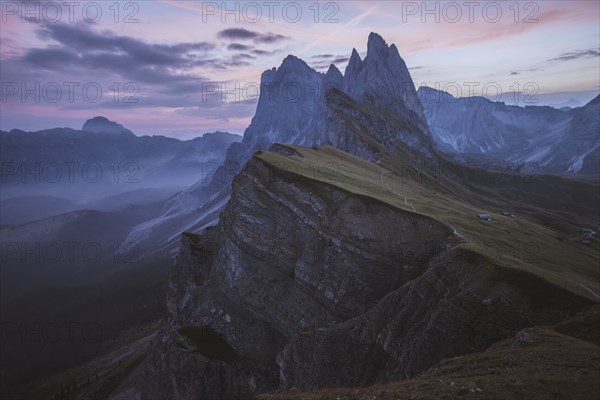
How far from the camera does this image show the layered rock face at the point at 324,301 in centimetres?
4150

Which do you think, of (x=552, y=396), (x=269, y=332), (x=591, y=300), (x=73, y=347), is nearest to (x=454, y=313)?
(x=591, y=300)

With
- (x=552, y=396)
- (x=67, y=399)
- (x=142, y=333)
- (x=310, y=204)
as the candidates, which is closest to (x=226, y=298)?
(x=310, y=204)

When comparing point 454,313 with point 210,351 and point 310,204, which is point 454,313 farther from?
point 210,351

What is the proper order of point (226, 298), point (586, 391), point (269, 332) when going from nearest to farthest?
point (586, 391) < point (269, 332) < point (226, 298)

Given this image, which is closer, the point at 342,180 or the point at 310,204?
the point at 310,204

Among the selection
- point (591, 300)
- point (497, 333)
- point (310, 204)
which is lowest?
point (497, 333)

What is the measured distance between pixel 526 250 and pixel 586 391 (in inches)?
1922

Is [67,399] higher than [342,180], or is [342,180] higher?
[342,180]

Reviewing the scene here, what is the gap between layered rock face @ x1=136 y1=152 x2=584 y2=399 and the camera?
41.5 meters

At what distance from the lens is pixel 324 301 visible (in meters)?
63.9

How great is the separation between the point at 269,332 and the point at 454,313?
39442mm

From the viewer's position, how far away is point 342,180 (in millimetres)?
80438

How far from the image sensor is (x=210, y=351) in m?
71.3

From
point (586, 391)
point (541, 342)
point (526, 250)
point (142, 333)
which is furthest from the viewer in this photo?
point (142, 333)
